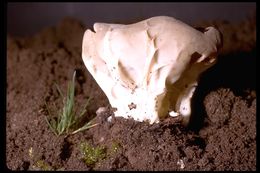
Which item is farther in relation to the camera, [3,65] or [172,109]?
[3,65]

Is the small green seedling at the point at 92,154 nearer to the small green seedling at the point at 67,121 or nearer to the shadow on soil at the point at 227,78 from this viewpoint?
the small green seedling at the point at 67,121

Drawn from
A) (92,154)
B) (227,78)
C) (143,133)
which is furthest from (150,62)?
(227,78)

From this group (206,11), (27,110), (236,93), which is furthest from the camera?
(206,11)

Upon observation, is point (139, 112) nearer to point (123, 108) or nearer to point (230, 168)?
point (123, 108)

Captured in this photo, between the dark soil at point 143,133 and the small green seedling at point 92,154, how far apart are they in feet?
0.06

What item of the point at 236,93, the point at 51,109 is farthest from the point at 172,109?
the point at 51,109

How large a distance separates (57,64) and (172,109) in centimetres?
92

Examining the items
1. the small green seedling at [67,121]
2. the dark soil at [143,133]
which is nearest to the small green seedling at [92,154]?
the dark soil at [143,133]

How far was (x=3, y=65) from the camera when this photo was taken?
6.19ft

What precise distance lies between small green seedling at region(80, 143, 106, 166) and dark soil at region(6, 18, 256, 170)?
18 mm

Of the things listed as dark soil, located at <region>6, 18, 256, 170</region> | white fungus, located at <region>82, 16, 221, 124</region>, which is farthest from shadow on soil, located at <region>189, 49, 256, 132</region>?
white fungus, located at <region>82, 16, 221, 124</region>

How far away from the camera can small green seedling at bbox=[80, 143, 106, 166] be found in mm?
1546

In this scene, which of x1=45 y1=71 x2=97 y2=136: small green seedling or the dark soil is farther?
x1=45 y1=71 x2=97 y2=136: small green seedling

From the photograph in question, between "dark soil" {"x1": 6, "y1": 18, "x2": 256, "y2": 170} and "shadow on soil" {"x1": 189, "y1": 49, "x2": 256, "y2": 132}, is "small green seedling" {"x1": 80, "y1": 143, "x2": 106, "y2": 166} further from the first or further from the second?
"shadow on soil" {"x1": 189, "y1": 49, "x2": 256, "y2": 132}
